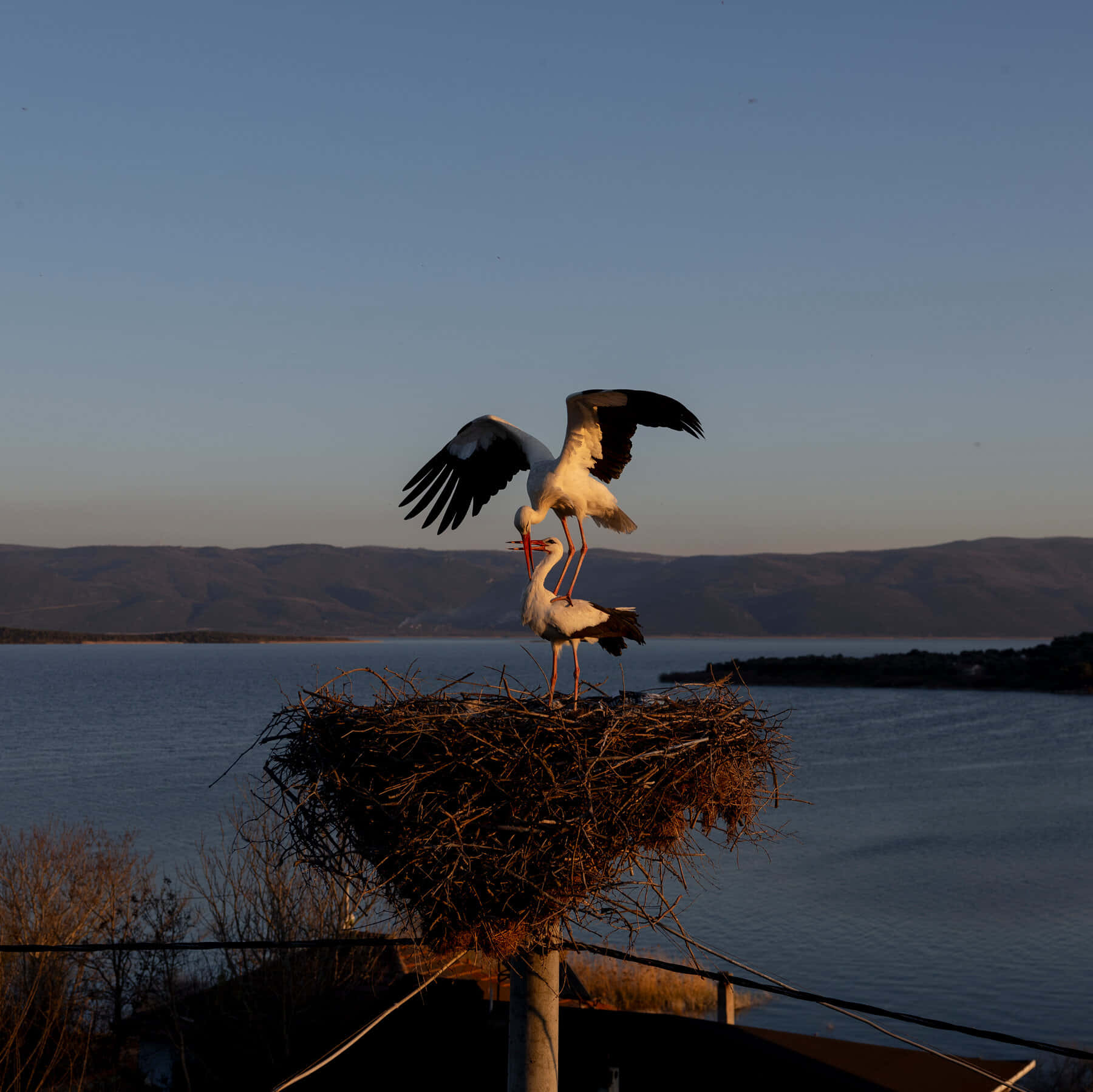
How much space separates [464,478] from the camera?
9.20 meters

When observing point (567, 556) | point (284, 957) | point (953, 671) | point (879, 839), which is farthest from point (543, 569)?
point (953, 671)

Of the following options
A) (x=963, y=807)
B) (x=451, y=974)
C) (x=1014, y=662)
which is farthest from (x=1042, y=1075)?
(x=1014, y=662)

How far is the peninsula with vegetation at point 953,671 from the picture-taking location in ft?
405

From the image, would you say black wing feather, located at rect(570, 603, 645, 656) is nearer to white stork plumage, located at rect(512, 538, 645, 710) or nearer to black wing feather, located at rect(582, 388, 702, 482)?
white stork plumage, located at rect(512, 538, 645, 710)

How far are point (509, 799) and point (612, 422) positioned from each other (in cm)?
340

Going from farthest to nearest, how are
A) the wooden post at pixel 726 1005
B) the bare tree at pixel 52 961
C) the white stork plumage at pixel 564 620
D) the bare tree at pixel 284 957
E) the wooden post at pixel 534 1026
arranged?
1. the bare tree at pixel 284 957
2. the bare tree at pixel 52 961
3. the wooden post at pixel 726 1005
4. the white stork plumage at pixel 564 620
5. the wooden post at pixel 534 1026

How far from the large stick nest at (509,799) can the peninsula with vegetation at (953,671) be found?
11878 centimetres

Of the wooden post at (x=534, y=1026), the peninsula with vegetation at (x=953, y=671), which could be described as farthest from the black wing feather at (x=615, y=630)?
the peninsula with vegetation at (x=953, y=671)

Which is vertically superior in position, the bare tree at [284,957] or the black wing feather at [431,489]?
the black wing feather at [431,489]

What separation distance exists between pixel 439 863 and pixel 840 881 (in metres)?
41.1

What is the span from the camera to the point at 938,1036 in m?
25.9

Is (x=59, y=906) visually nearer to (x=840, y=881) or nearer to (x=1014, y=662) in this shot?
(x=840, y=881)

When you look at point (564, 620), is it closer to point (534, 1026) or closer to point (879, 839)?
point (534, 1026)

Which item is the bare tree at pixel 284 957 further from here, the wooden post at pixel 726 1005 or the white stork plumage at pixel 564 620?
the white stork plumage at pixel 564 620
